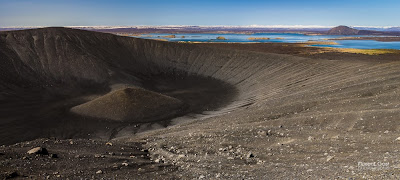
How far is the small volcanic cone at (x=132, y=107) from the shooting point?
74.0ft

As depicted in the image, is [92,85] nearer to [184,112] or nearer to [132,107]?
[132,107]

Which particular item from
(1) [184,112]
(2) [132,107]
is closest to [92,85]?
(2) [132,107]

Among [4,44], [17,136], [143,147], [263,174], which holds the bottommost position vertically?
[17,136]

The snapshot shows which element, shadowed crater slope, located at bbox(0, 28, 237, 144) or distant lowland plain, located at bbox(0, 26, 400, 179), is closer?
distant lowland plain, located at bbox(0, 26, 400, 179)

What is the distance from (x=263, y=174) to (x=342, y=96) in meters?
13.1

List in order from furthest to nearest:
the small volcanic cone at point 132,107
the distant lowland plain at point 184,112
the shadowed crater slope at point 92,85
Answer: the small volcanic cone at point 132,107 → the shadowed crater slope at point 92,85 → the distant lowland plain at point 184,112

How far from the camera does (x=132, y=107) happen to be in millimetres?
23359

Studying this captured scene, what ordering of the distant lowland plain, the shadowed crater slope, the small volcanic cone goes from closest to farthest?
the distant lowland plain
the shadowed crater slope
the small volcanic cone

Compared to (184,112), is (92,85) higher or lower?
higher

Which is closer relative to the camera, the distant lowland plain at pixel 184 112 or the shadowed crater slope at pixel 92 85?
the distant lowland plain at pixel 184 112

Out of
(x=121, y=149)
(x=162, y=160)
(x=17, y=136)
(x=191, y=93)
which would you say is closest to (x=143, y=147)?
(x=121, y=149)

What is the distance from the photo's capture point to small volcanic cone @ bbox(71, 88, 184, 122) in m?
22.5

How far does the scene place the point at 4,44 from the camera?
36625mm

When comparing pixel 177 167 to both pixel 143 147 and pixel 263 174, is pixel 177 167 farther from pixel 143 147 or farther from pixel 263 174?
pixel 143 147
